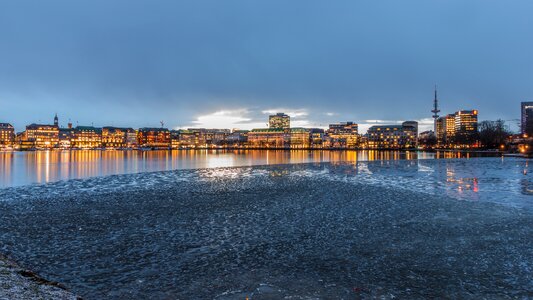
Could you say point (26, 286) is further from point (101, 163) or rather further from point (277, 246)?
point (101, 163)

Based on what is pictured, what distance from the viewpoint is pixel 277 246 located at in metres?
10.0

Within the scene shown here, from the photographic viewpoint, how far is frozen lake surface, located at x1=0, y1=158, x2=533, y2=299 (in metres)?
7.27

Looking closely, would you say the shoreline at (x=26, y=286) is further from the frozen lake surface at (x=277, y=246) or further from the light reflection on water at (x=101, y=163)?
the light reflection on water at (x=101, y=163)

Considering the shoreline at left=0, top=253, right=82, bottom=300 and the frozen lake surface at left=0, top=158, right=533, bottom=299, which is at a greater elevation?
the shoreline at left=0, top=253, right=82, bottom=300

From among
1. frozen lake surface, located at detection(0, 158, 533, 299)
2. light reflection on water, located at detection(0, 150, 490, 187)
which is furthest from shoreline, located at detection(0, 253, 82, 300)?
light reflection on water, located at detection(0, 150, 490, 187)

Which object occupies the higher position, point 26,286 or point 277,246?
point 26,286

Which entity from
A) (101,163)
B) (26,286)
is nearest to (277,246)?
(26,286)

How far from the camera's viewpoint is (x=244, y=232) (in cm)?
1160

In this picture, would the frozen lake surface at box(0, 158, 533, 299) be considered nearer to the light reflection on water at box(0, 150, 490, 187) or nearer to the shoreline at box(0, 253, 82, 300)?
the shoreline at box(0, 253, 82, 300)

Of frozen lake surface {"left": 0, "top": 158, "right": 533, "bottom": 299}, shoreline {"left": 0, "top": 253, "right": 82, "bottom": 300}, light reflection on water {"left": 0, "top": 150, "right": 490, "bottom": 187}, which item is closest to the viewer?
shoreline {"left": 0, "top": 253, "right": 82, "bottom": 300}

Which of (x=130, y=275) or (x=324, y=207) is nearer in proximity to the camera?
(x=130, y=275)

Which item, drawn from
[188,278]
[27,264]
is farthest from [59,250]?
[188,278]

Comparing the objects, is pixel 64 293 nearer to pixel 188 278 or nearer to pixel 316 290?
pixel 188 278

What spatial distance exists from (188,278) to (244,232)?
4.02 meters
